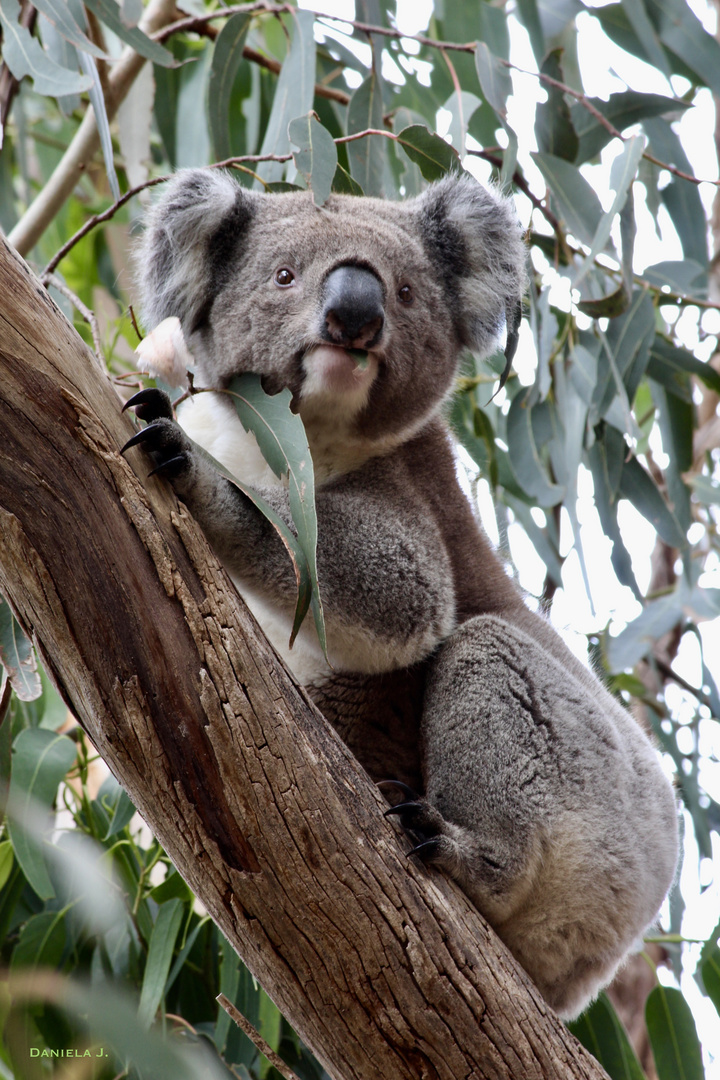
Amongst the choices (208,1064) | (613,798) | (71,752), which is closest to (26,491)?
(71,752)

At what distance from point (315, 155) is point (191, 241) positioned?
36 cm

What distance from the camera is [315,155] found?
188 cm

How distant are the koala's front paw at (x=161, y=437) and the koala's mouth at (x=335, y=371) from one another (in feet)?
1.46

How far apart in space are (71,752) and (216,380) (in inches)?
35.2

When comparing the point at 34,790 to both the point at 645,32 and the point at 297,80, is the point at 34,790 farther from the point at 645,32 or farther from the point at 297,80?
the point at 645,32

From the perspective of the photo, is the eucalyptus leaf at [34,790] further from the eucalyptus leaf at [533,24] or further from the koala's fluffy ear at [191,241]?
the eucalyptus leaf at [533,24]

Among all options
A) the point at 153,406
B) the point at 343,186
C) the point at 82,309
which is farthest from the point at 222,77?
the point at 153,406

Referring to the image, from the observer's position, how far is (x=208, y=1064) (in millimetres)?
2115

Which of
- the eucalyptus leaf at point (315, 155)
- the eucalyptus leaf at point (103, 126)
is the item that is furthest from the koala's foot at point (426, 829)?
the eucalyptus leaf at point (103, 126)

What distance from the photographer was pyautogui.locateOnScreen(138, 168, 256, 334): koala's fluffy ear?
210 cm

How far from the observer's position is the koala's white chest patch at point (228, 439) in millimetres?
2135

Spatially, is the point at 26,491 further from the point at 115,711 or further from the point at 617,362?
the point at 617,362

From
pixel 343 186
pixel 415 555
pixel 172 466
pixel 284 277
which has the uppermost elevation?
pixel 343 186

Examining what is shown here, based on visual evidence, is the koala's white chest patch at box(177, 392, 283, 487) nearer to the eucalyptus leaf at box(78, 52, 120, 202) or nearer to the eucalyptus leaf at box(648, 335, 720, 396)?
the eucalyptus leaf at box(78, 52, 120, 202)
